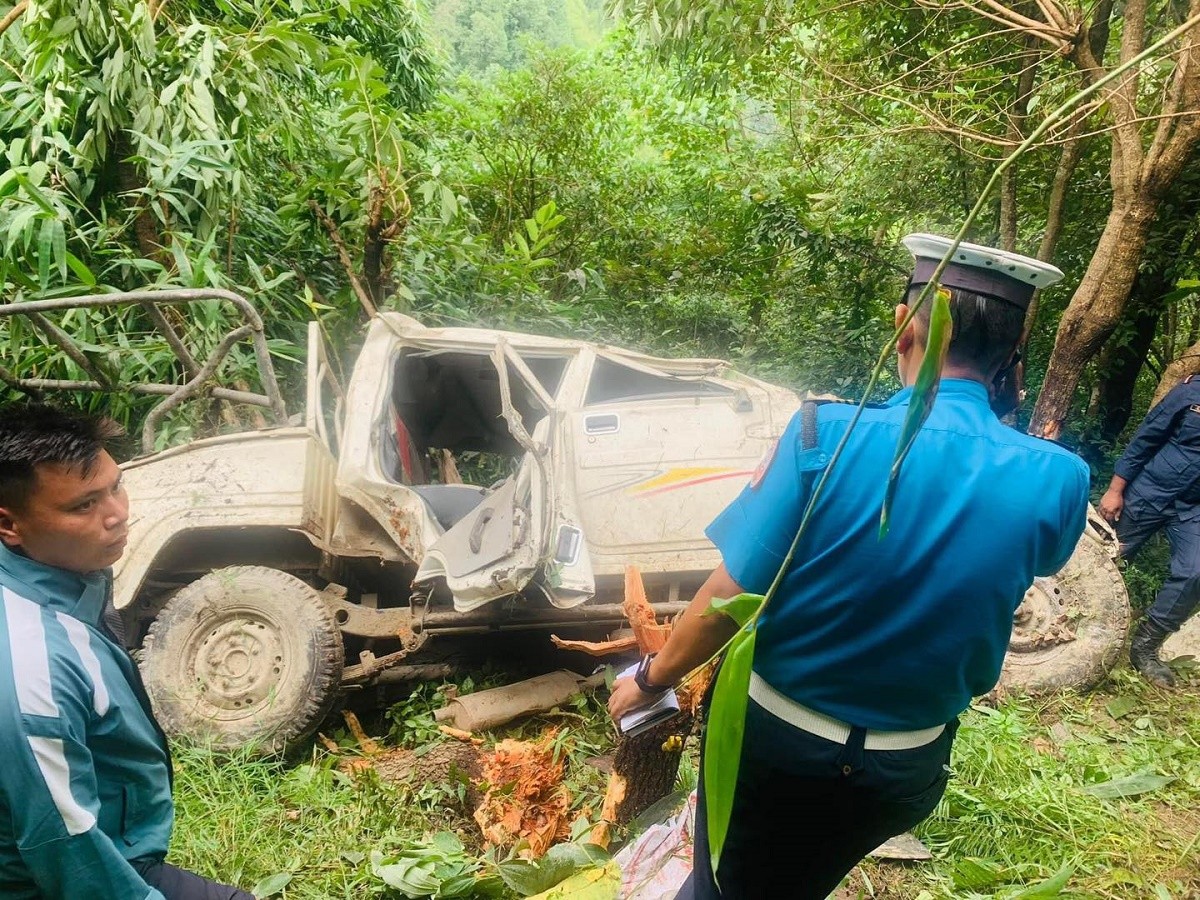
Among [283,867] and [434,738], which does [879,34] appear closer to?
[434,738]

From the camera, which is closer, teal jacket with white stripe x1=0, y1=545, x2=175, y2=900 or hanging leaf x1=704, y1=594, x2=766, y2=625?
hanging leaf x1=704, y1=594, x2=766, y2=625

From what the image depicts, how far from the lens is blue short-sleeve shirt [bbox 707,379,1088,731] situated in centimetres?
111

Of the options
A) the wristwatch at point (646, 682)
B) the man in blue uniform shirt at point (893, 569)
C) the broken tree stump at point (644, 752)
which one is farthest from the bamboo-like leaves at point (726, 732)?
the broken tree stump at point (644, 752)

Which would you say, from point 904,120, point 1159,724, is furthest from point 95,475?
point 904,120

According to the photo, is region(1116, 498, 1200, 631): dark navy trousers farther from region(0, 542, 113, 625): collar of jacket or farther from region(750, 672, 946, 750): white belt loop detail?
region(0, 542, 113, 625): collar of jacket

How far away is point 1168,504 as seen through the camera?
146 inches

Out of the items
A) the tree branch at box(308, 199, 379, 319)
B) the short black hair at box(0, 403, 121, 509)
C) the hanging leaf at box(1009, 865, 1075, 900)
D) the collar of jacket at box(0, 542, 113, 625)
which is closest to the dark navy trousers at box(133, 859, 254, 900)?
the collar of jacket at box(0, 542, 113, 625)

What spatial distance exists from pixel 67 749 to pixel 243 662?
1973mm

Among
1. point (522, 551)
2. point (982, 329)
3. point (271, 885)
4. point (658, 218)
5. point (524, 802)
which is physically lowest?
point (271, 885)

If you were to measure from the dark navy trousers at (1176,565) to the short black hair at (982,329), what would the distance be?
3.27 meters

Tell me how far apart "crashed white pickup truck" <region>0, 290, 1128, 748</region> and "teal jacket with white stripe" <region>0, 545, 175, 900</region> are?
1.53 metres

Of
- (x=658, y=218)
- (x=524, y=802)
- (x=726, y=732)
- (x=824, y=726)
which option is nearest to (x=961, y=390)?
(x=824, y=726)

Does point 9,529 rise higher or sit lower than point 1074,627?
higher

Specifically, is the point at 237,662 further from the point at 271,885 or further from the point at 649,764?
the point at 649,764
